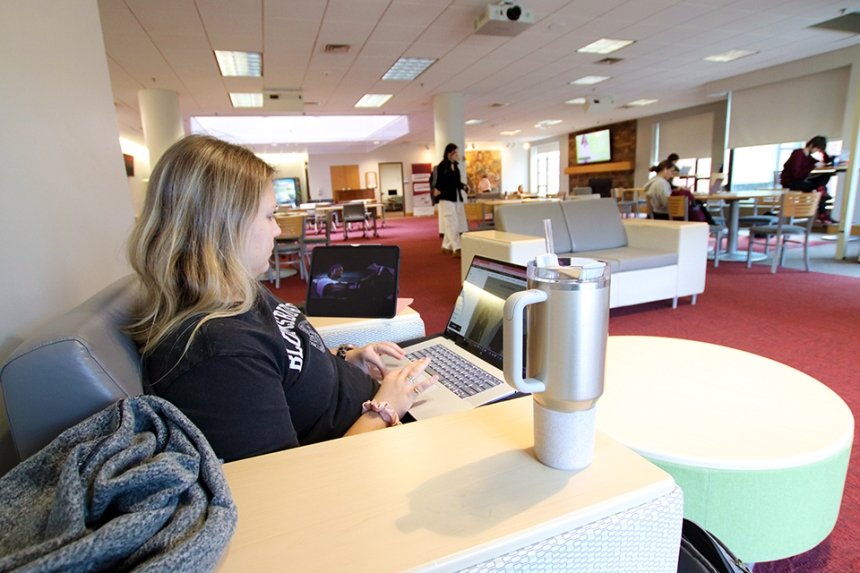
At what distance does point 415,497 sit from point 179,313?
50cm

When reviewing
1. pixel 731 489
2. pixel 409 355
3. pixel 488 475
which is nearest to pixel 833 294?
pixel 731 489

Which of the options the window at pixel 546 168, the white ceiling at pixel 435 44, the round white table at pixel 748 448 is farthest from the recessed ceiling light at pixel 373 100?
the window at pixel 546 168

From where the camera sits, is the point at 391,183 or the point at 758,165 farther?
the point at 391,183

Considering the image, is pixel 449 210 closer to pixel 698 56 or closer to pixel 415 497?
pixel 698 56

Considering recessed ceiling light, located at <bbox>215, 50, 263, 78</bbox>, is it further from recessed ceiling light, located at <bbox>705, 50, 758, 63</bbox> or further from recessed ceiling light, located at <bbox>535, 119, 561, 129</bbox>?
recessed ceiling light, located at <bbox>535, 119, 561, 129</bbox>

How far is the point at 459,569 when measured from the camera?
0.45 meters

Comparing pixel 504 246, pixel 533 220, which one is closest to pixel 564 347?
pixel 504 246

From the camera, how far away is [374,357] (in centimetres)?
121

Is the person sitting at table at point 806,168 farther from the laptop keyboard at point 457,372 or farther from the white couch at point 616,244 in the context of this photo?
the laptop keyboard at point 457,372

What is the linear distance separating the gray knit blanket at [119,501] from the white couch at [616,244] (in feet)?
9.04

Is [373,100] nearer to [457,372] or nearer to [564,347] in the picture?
[457,372]

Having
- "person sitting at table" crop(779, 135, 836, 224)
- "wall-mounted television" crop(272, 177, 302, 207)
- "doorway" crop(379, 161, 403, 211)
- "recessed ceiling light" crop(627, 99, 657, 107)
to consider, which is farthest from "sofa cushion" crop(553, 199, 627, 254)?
"doorway" crop(379, 161, 403, 211)

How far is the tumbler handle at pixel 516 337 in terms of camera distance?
20.5 inches

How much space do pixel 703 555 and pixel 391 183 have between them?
17502mm
